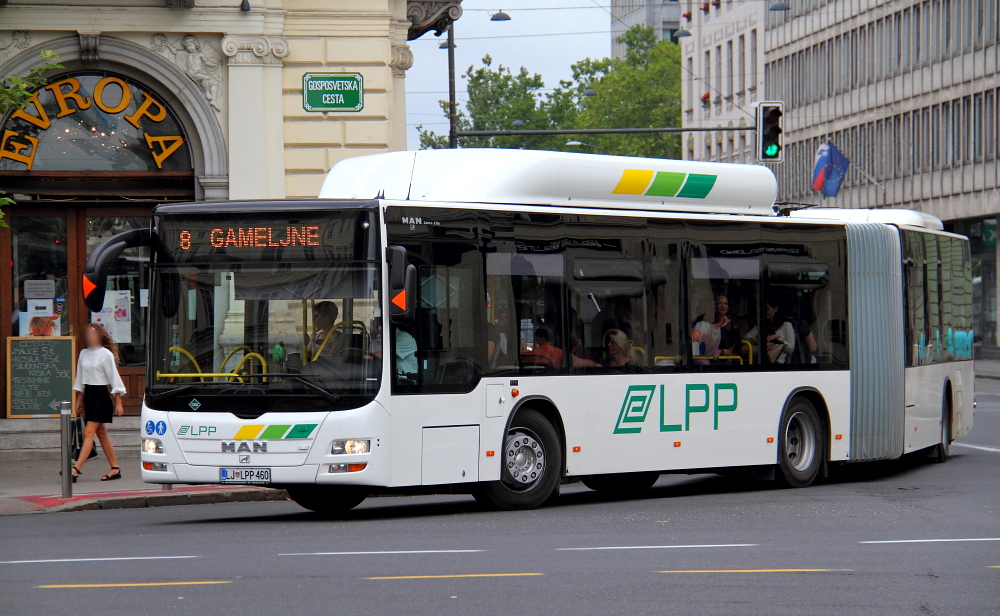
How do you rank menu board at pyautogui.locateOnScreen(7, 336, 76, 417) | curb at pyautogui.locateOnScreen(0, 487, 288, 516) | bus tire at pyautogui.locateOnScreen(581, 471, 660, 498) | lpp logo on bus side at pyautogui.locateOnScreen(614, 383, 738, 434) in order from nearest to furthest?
lpp logo on bus side at pyautogui.locateOnScreen(614, 383, 738, 434), curb at pyautogui.locateOnScreen(0, 487, 288, 516), bus tire at pyautogui.locateOnScreen(581, 471, 660, 498), menu board at pyautogui.locateOnScreen(7, 336, 76, 417)

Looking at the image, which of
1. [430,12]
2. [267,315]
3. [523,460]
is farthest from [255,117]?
[267,315]

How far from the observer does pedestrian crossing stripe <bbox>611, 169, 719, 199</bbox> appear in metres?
14.4

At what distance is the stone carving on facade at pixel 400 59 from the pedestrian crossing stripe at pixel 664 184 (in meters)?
7.63

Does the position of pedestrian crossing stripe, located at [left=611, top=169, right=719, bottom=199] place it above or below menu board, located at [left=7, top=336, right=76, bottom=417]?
above

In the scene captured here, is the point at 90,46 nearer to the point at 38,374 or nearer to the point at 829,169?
the point at 38,374

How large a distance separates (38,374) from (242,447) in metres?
8.97

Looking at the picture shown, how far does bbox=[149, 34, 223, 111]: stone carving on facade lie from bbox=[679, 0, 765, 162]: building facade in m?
53.8

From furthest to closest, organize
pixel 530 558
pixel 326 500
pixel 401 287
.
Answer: pixel 326 500
pixel 401 287
pixel 530 558

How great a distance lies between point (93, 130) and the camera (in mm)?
20578

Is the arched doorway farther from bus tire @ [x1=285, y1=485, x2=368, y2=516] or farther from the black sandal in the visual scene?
bus tire @ [x1=285, y1=485, x2=368, y2=516]

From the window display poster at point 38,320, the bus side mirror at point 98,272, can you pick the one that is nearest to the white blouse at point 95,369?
the window display poster at point 38,320

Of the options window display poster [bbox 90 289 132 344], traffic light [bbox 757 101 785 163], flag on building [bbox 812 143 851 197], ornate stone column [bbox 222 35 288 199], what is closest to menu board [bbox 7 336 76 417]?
window display poster [bbox 90 289 132 344]

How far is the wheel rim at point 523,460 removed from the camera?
1320 centimetres

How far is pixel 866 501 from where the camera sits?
46.8ft
